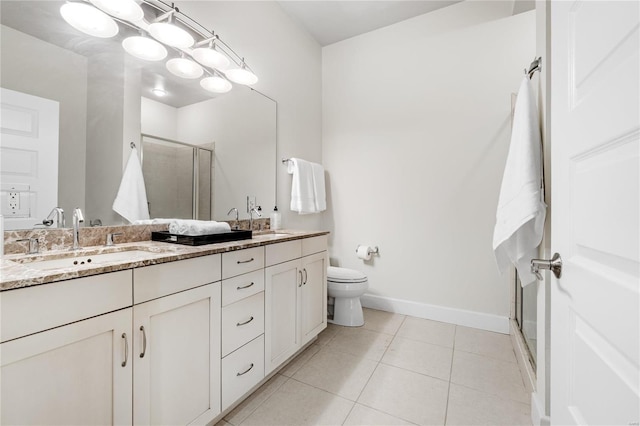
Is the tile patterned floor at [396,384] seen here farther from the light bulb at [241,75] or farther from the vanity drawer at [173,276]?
the light bulb at [241,75]

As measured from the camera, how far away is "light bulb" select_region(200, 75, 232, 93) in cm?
185

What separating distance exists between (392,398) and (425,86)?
252 centimetres

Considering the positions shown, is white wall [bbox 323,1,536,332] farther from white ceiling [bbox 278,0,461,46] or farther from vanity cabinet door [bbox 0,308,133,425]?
vanity cabinet door [bbox 0,308,133,425]

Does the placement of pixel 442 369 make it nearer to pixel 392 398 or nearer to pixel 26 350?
pixel 392 398

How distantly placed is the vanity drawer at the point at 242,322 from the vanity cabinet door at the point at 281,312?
7 cm

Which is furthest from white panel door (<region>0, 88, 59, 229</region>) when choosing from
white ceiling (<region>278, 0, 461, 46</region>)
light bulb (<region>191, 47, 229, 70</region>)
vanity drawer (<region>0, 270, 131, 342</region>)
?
white ceiling (<region>278, 0, 461, 46</region>)

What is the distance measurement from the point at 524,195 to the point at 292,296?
1345mm

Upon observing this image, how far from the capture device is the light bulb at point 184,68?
1.65 meters

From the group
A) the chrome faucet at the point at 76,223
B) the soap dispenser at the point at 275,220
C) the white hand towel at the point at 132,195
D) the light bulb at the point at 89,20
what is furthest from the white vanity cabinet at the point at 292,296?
the light bulb at the point at 89,20

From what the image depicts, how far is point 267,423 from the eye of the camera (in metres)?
1.31
